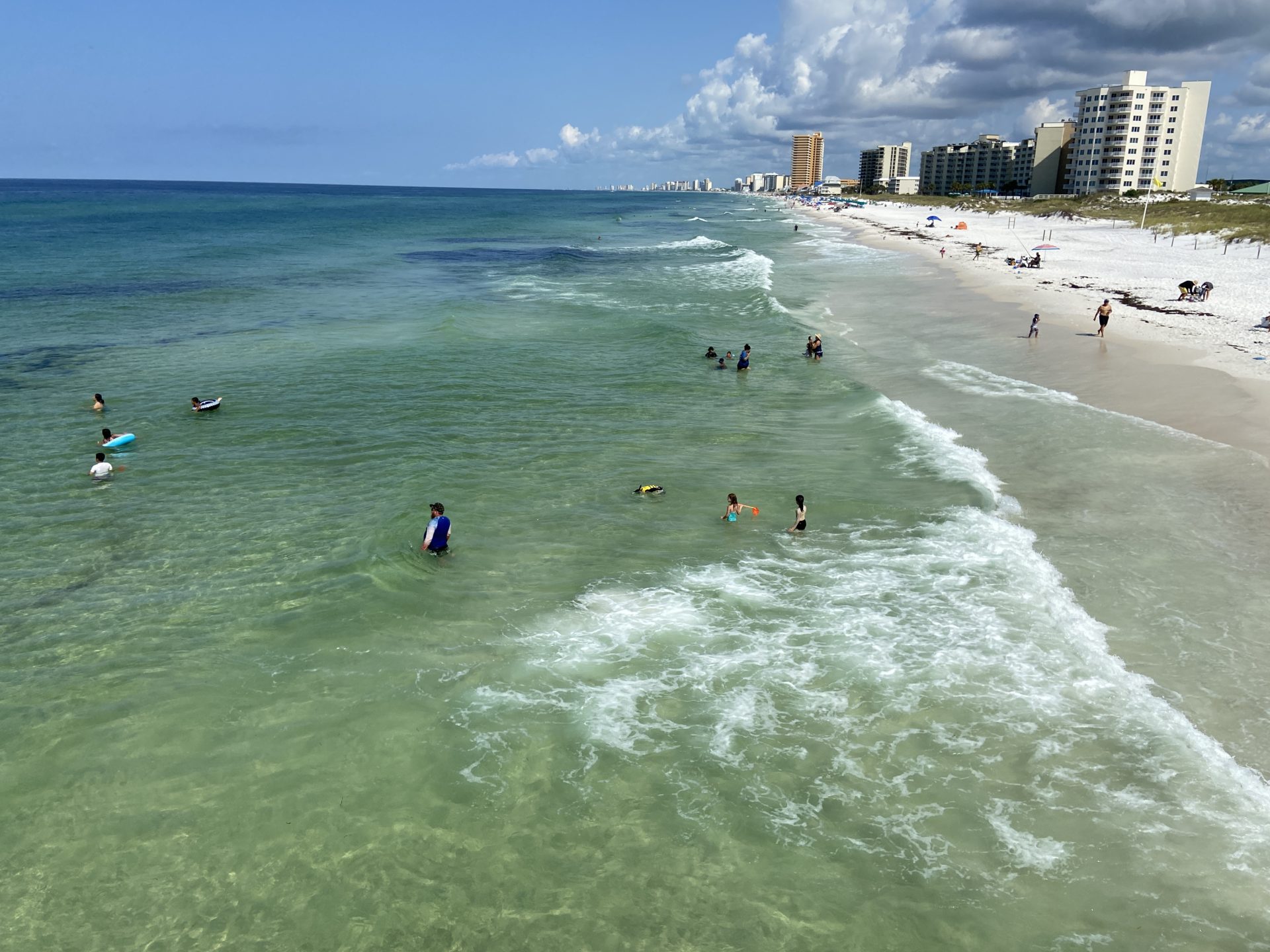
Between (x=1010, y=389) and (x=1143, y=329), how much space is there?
41.4 feet

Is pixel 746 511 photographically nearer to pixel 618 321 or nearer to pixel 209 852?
pixel 209 852

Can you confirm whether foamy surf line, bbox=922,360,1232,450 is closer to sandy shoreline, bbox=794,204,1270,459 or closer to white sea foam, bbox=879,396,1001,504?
sandy shoreline, bbox=794,204,1270,459

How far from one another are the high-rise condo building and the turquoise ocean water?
15613cm

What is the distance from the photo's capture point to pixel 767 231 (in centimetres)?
12050

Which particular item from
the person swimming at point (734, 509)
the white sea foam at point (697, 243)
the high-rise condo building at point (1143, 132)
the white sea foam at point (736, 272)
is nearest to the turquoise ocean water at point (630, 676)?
the person swimming at point (734, 509)

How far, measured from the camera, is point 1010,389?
2723 centimetres

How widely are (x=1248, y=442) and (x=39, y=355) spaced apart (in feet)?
146

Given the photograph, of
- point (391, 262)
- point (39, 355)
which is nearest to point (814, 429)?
point (39, 355)

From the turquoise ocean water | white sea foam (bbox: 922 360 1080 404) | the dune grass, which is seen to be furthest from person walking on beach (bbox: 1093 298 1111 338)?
the dune grass

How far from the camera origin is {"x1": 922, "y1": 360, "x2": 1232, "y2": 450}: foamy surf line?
2245cm

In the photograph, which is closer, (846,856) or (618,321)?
(846,856)

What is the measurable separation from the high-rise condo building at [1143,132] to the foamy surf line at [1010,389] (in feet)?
475

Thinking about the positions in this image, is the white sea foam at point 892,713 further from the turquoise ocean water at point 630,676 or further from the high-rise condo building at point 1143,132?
the high-rise condo building at point 1143,132

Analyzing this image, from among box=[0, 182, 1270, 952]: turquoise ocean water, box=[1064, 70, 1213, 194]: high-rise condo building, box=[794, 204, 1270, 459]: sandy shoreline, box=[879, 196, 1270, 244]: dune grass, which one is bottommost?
box=[0, 182, 1270, 952]: turquoise ocean water
